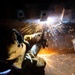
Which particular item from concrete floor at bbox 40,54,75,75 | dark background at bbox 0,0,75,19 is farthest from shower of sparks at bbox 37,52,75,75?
dark background at bbox 0,0,75,19

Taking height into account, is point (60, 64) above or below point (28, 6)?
below

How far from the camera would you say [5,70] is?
472 cm

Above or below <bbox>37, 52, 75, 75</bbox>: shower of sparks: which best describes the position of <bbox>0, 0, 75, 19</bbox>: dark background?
above

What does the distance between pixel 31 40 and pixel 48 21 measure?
799 millimetres

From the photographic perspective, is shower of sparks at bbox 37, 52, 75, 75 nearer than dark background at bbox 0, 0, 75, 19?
No

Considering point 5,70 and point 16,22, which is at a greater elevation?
point 16,22

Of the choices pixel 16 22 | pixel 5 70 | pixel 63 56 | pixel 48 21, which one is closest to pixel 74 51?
pixel 63 56

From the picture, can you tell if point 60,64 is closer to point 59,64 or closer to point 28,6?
point 59,64

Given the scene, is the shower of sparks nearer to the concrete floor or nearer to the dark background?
the concrete floor

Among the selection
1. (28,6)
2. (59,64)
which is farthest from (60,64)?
(28,6)

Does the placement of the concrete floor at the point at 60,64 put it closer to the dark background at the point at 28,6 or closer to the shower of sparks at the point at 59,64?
the shower of sparks at the point at 59,64

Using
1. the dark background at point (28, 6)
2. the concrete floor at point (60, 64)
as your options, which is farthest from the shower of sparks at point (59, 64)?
the dark background at point (28, 6)

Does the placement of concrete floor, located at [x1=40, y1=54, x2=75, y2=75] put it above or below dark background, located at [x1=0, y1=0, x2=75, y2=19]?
below

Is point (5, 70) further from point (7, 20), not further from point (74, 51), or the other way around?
point (74, 51)
